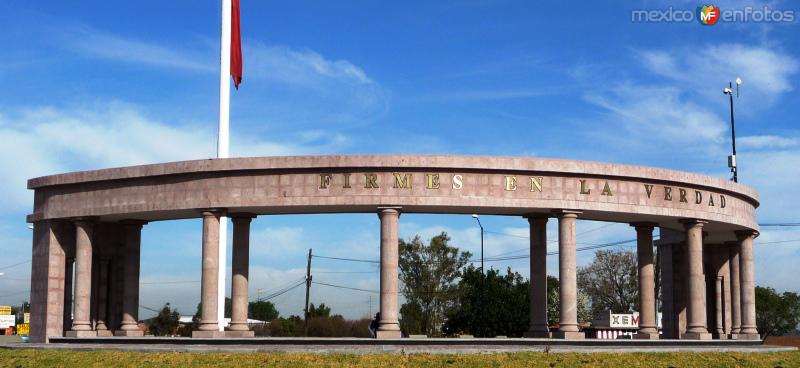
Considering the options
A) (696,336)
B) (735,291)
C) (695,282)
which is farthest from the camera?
(735,291)

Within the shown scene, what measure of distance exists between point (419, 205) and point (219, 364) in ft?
42.1

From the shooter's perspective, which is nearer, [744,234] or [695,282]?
[695,282]

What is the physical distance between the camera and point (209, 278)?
40.0 metres

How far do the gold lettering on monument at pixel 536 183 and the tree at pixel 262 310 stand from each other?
497 feet

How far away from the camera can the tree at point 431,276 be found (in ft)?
291

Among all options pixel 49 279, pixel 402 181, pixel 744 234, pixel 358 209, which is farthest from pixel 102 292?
pixel 744 234

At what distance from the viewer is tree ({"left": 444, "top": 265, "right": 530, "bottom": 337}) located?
80.7 metres

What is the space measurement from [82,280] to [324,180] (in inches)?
517

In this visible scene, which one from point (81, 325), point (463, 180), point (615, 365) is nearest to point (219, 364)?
point (615, 365)

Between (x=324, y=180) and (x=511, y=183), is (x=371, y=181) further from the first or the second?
(x=511, y=183)

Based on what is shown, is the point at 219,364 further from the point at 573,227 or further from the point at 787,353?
the point at 787,353

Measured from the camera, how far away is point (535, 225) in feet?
141

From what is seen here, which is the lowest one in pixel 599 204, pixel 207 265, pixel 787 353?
pixel 787 353

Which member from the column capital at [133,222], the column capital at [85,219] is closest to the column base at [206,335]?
the column capital at [85,219]
